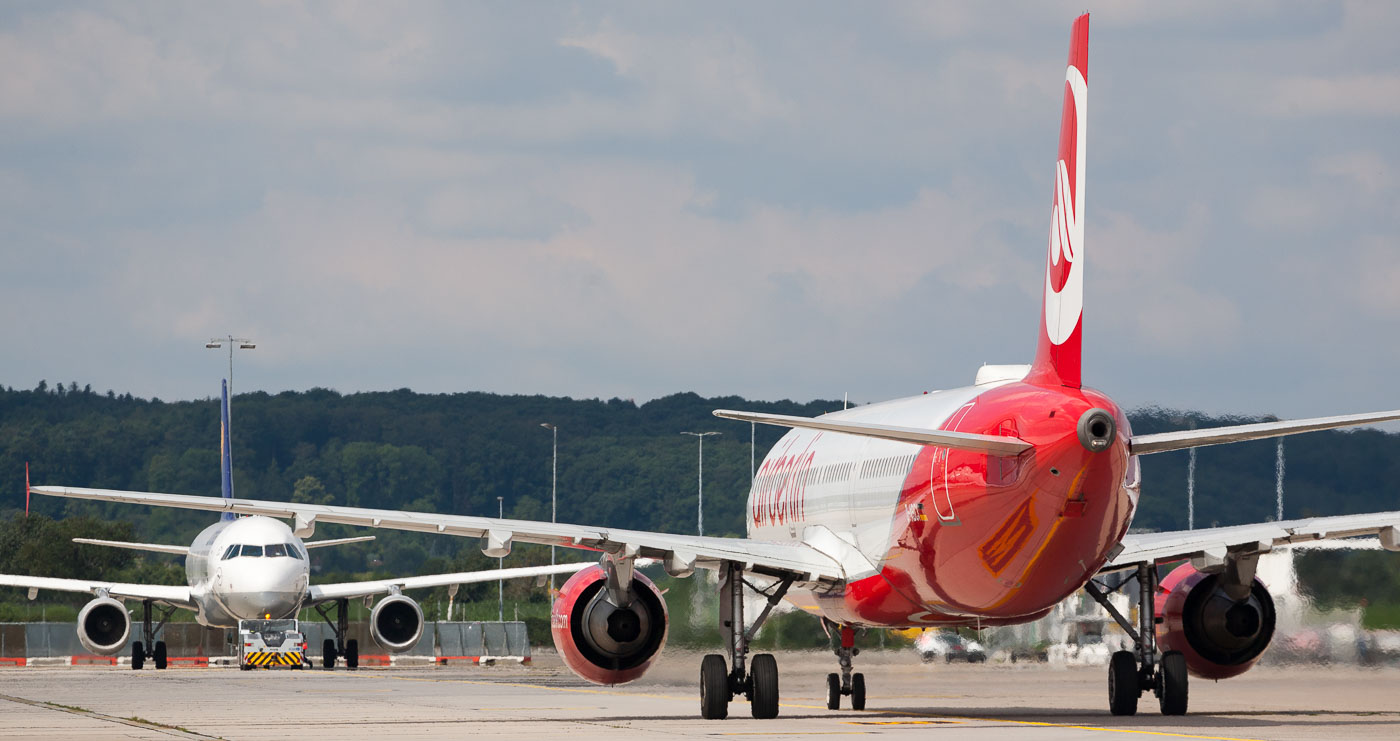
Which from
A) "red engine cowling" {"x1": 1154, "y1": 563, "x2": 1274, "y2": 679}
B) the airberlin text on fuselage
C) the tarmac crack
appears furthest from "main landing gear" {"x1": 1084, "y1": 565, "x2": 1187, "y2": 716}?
the tarmac crack

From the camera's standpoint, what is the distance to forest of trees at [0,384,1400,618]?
105688 millimetres

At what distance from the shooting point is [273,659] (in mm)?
48062

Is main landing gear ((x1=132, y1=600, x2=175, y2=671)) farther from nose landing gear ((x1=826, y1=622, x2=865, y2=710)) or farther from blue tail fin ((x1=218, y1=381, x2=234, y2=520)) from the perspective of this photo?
nose landing gear ((x1=826, y1=622, x2=865, y2=710))

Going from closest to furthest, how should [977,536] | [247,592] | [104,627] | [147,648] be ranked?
[977,536], [247,592], [104,627], [147,648]

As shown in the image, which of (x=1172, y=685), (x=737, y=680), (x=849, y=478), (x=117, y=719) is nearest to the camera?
(x=1172, y=685)

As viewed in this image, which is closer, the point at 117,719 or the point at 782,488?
the point at 117,719

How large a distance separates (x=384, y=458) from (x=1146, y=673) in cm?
11567

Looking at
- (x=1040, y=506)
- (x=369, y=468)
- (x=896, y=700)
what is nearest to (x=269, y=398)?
(x=369, y=468)

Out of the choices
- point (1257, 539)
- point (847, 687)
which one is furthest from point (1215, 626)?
point (847, 687)

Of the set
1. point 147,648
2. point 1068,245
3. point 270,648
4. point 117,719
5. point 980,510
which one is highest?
point 1068,245

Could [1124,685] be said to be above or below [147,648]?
above

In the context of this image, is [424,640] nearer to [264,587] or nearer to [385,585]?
[385,585]

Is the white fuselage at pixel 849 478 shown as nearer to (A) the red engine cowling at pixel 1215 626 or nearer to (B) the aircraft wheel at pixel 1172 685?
(B) the aircraft wheel at pixel 1172 685

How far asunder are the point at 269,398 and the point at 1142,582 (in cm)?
A: 11869
